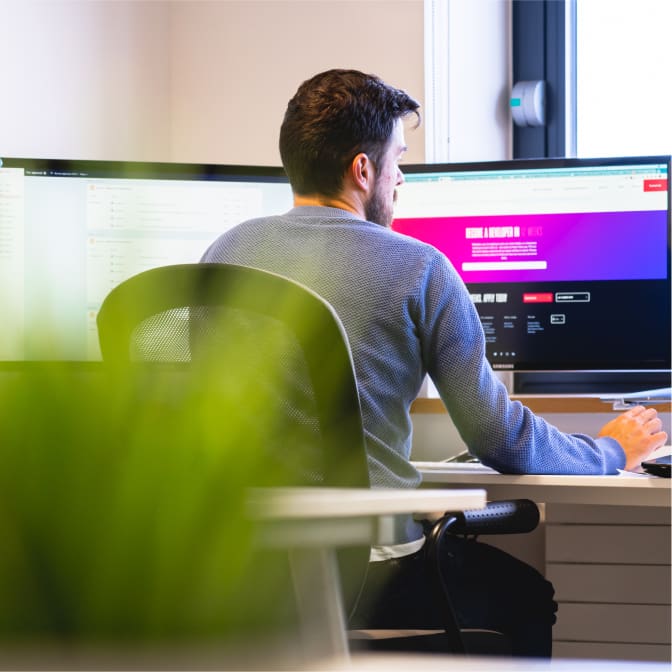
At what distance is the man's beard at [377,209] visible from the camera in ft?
4.78

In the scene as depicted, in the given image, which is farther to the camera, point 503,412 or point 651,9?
point 651,9

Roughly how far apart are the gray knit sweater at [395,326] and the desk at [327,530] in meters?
0.62

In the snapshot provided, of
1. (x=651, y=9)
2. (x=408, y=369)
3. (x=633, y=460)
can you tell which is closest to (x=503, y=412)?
(x=408, y=369)

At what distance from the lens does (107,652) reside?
28 cm

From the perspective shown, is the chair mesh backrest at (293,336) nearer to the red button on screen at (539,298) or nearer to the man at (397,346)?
the man at (397,346)

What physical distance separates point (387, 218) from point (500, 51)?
1.22 m

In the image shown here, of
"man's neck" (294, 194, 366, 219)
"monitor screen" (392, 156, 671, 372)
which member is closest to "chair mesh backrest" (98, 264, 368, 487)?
"man's neck" (294, 194, 366, 219)

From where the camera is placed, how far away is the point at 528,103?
2447 mm

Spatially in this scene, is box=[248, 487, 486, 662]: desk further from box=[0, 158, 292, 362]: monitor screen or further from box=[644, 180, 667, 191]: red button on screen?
box=[644, 180, 667, 191]: red button on screen

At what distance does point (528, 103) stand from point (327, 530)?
211 centimetres

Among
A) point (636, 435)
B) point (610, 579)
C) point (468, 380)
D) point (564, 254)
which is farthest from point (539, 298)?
point (468, 380)

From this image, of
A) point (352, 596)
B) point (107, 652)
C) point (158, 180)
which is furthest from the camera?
point (158, 180)

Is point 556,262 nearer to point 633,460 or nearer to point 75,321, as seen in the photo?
point 633,460

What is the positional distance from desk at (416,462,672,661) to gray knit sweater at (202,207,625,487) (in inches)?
27.7
